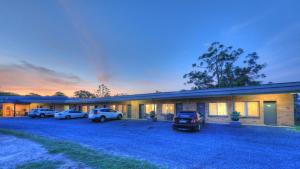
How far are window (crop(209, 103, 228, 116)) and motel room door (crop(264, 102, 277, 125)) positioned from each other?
3.47 metres

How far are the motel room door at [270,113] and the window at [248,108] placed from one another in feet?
2.34

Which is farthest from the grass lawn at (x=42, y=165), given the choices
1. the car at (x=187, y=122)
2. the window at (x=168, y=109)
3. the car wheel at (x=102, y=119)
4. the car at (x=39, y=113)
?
the car at (x=39, y=113)

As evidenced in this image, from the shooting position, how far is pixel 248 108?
59.8 ft

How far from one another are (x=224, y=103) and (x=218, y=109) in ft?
2.92

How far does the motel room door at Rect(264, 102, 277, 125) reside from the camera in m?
16.9

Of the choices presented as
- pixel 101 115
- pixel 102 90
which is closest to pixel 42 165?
pixel 101 115

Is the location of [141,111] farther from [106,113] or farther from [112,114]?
[106,113]

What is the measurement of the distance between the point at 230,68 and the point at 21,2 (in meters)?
33.4

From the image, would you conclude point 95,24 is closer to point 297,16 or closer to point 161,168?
point 161,168

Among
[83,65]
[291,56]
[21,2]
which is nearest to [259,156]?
[21,2]

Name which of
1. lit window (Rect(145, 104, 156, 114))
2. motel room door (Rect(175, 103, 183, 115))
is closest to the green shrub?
motel room door (Rect(175, 103, 183, 115))

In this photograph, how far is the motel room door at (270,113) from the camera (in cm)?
1692

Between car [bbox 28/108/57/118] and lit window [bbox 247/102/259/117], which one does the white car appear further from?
lit window [bbox 247/102/259/117]

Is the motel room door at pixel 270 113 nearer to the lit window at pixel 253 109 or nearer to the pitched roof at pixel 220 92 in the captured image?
the lit window at pixel 253 109
